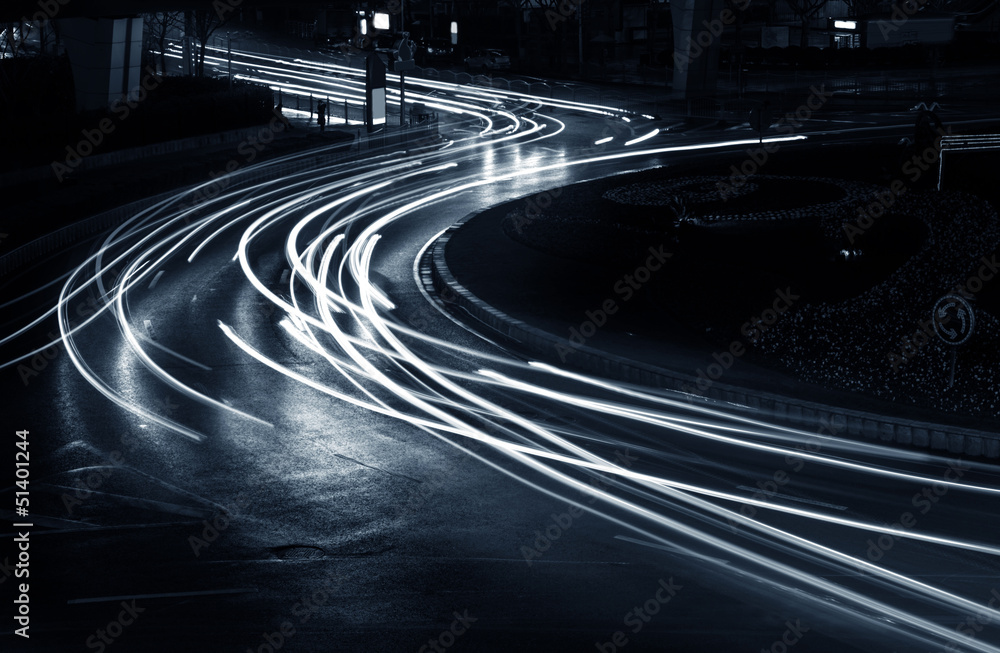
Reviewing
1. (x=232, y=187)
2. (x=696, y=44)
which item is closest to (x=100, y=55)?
(x=232, y=187)

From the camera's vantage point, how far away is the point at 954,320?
12.7m

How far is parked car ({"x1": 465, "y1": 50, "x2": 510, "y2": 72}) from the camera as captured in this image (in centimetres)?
6881

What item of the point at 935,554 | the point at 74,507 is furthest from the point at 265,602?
the point at 935,554

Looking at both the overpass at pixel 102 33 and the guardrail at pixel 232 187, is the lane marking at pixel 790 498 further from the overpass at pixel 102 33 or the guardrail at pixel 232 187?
the overpass at pixel 102 33

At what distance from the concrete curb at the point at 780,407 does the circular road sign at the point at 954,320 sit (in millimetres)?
1342

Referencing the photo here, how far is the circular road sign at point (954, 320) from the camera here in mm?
12602

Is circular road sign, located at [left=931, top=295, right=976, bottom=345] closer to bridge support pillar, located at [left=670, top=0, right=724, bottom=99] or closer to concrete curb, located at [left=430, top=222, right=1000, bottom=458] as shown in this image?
concrete curb, located at [left=430, top=222, right=1000, bottom=458]

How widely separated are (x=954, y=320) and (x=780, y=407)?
215cm

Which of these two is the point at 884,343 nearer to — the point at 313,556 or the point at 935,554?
the point at 935,554

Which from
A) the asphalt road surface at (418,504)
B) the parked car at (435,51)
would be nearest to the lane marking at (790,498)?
the asphalt road surface at (418,504)

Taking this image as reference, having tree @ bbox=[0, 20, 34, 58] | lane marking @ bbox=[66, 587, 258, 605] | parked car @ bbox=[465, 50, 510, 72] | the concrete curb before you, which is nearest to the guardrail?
tree @ bbox=[0, 20, 34, 58]

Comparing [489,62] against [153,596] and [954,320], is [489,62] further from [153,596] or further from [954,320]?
[153,596]

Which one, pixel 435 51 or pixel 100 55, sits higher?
pixel 435 51

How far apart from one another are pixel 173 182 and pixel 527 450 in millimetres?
22683
